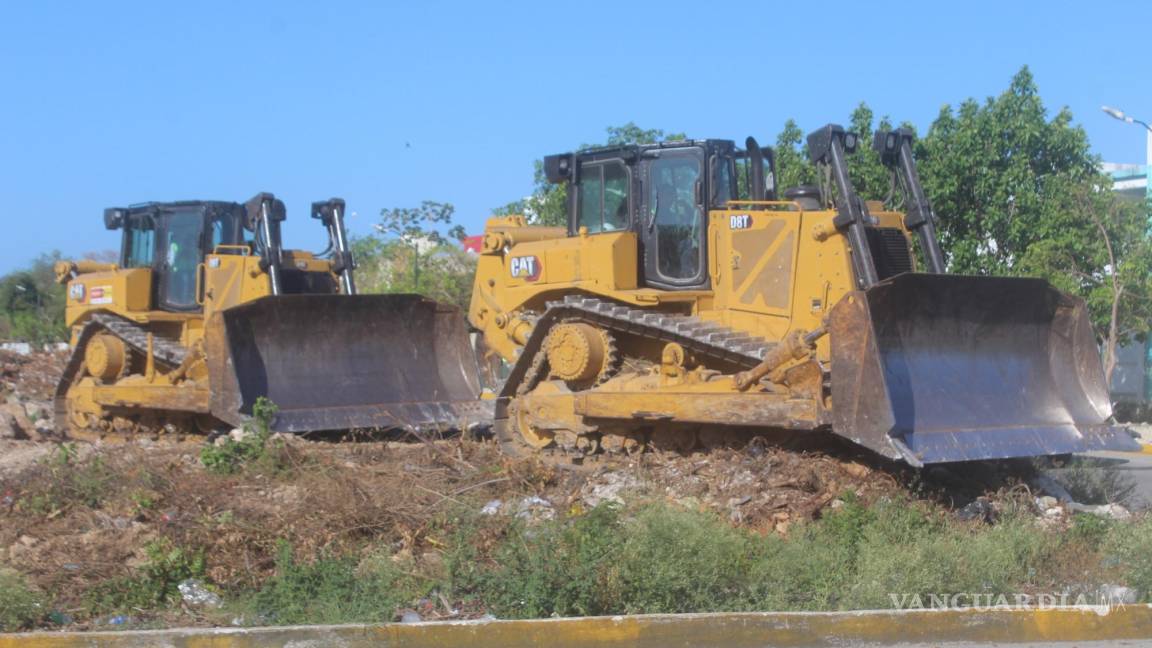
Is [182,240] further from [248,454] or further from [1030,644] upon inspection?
[1030,644]

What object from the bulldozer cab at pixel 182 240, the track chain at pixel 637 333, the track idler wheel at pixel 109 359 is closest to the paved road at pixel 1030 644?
the track chain at pixel 637 333

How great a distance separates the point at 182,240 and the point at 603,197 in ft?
20.0

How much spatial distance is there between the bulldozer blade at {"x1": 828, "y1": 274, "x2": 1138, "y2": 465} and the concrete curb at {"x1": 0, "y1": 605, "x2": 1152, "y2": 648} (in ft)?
7.24

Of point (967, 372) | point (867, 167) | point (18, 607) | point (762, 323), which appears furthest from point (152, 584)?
point (867, 167)

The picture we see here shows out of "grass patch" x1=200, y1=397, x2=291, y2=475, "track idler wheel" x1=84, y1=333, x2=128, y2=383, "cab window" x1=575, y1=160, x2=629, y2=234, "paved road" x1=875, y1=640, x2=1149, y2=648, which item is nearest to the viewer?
"paved road" x1=875, y1=640, x2=1149, y2=648

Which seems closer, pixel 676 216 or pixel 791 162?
pixel 676 216

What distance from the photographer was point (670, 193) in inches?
480

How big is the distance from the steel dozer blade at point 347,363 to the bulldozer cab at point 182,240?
273cm

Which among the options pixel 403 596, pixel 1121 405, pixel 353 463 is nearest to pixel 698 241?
pixel 353 463

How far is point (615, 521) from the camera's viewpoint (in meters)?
8.17

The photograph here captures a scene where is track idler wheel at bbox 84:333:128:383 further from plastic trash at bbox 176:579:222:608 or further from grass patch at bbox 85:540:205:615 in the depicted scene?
plastic trash at bbox 176:579:222:608

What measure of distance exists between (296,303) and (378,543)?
560 cm

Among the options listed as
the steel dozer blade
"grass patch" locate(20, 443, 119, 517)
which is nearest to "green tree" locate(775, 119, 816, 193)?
the steel dozer blade

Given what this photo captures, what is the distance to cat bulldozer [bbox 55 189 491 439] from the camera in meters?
13.3
